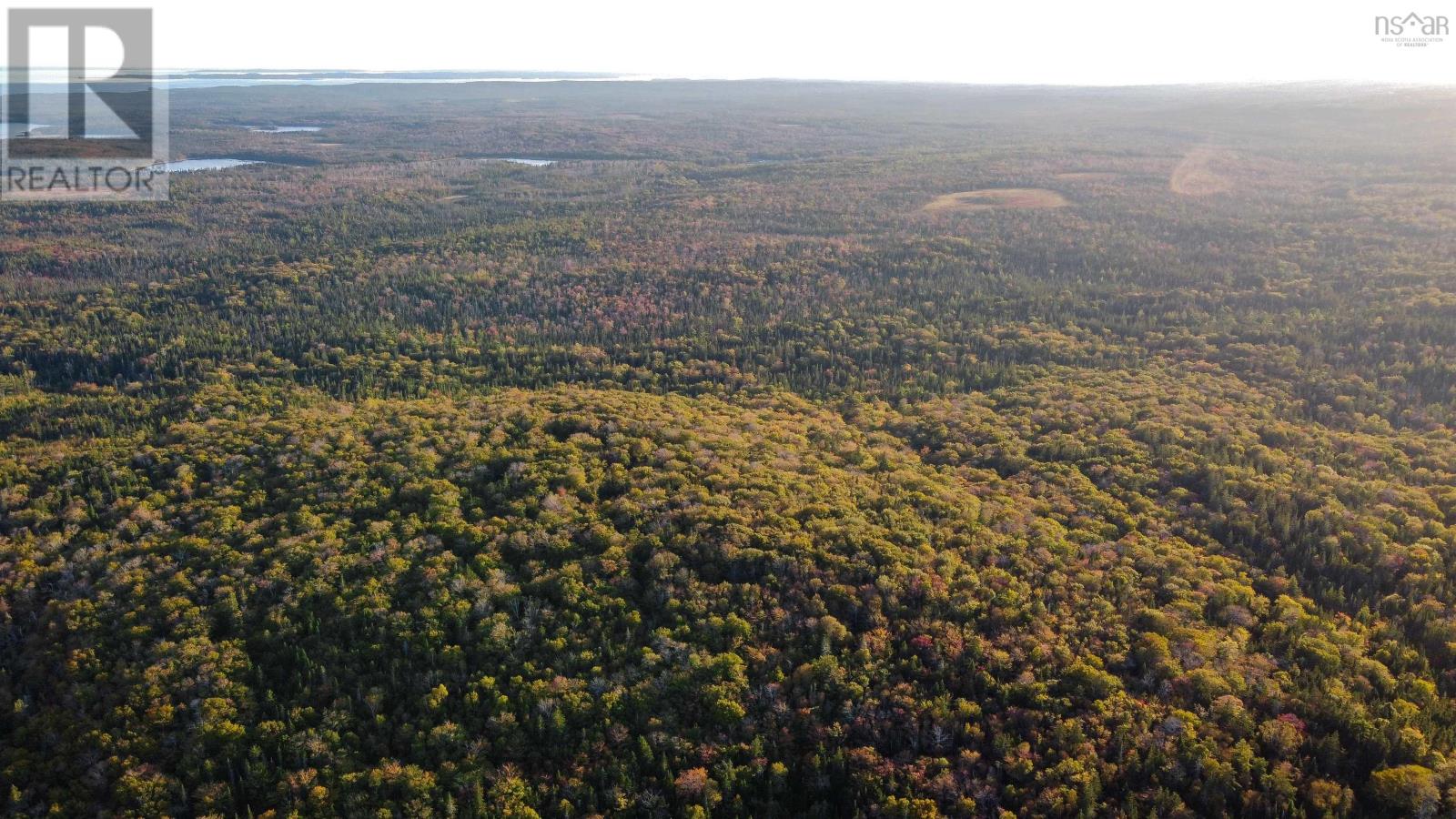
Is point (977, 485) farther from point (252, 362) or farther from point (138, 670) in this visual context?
point (252, 362)

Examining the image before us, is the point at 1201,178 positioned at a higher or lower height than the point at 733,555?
higher

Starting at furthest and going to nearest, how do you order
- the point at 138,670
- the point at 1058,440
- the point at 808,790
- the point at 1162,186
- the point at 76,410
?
the point at 1162,186 < the point at 76,410 < the point at 1058,440 < the point at 138,670 < the point at 808,790

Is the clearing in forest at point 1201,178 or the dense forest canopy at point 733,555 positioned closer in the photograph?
the dense forest canopy at point 733,555

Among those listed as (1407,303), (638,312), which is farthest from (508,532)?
(1407,303)

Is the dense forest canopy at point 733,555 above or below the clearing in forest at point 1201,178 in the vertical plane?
below

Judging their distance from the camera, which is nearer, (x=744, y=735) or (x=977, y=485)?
(x=744, y=735)

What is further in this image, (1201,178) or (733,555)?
(1201,178)

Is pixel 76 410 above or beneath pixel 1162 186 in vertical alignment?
beneath

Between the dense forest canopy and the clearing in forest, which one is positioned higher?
the clearing in forest
